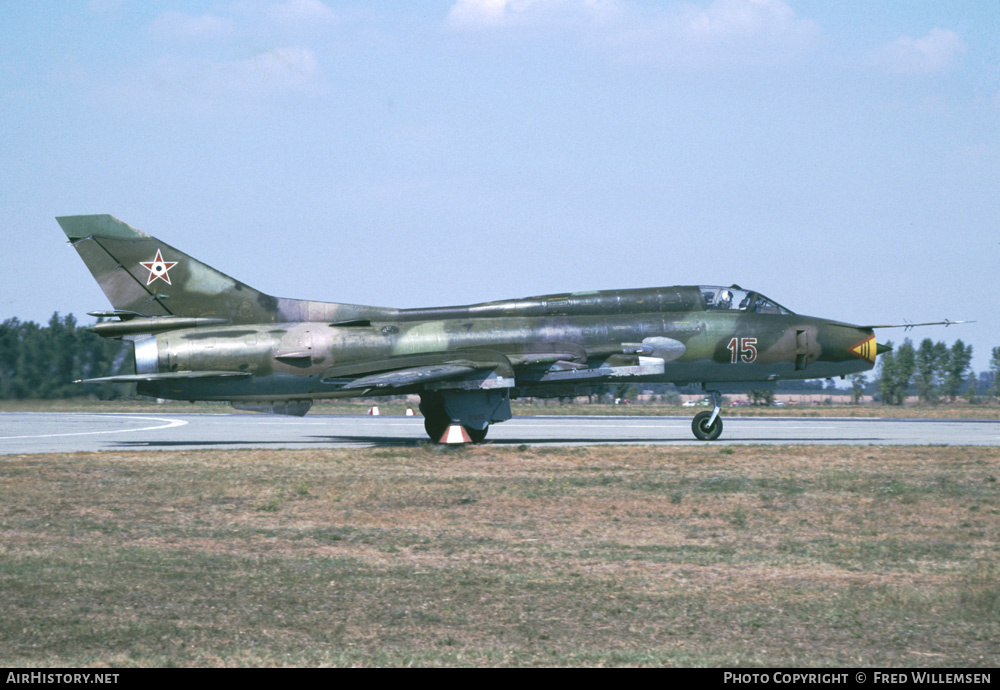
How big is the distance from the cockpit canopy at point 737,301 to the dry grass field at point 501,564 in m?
7.37

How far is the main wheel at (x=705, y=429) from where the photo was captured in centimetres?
2428

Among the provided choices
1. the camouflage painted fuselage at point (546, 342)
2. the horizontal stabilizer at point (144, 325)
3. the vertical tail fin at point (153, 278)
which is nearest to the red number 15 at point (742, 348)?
the camouflage painted fuselage at point (546, 342)

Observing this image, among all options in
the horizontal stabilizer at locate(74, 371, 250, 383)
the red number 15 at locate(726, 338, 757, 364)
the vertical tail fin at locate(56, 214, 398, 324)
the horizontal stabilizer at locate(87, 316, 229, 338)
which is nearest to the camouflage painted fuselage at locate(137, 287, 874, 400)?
the red number 15 at locate(726, 338, 757, 364)

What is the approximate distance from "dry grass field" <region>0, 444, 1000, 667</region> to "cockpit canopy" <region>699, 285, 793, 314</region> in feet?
24.2

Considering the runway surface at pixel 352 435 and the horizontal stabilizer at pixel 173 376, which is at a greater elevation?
the horizontal stabilizer at pixel 173 376

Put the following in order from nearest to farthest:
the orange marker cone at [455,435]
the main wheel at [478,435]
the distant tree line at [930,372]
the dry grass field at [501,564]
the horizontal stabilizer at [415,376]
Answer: the dry grass field at [501,564]
the horizontal stabilizer at [415,376]
the orange marker cone at [455,435]
the main wheel at [478,435]
the distant tree line at [930,372]

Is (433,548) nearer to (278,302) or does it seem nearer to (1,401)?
(278,302)

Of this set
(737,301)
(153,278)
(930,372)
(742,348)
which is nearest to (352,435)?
(153,278)

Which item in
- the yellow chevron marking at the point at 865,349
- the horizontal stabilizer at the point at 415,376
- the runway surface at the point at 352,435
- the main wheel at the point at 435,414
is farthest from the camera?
the yellow chevron marking at the point at 865,349

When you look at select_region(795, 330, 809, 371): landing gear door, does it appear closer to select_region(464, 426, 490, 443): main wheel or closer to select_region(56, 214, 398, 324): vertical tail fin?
select_region(464, 426, 490, 443): main wheel

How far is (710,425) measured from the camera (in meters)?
24.3

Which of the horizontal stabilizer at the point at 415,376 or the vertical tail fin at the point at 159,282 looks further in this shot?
the vertical tail fin at the point at 159,282

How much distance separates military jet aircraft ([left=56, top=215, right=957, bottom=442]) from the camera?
21.7 meters

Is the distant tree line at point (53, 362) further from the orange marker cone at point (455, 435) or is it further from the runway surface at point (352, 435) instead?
the orange marker cone at point (455, 435)
